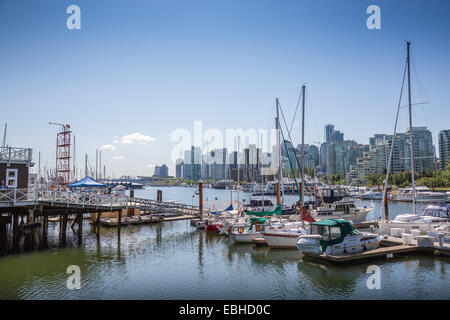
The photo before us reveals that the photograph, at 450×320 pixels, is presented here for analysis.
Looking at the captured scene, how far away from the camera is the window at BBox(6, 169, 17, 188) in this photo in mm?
29188

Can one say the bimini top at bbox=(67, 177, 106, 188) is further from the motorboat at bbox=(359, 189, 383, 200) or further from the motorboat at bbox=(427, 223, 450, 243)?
the motorboat at bbox=(359, 189, 383, 200)

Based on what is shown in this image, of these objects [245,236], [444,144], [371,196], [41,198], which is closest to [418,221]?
[245,236]

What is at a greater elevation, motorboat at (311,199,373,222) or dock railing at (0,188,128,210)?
dock railing at (0,188,128,210)

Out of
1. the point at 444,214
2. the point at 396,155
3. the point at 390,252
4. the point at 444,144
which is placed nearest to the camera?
the point at 390,252

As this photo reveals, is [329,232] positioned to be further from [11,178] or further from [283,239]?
[11,178]

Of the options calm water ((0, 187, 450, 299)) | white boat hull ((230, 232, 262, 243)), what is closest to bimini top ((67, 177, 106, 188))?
calm water ((0, 187, 450, 299))

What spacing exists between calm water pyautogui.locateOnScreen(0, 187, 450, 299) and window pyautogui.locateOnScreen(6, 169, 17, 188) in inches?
276

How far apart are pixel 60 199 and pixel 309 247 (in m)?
22.9

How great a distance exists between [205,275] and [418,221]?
22157mm

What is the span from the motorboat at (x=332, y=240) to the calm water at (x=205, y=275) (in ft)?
3.71

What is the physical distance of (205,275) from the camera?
21.6 metres
